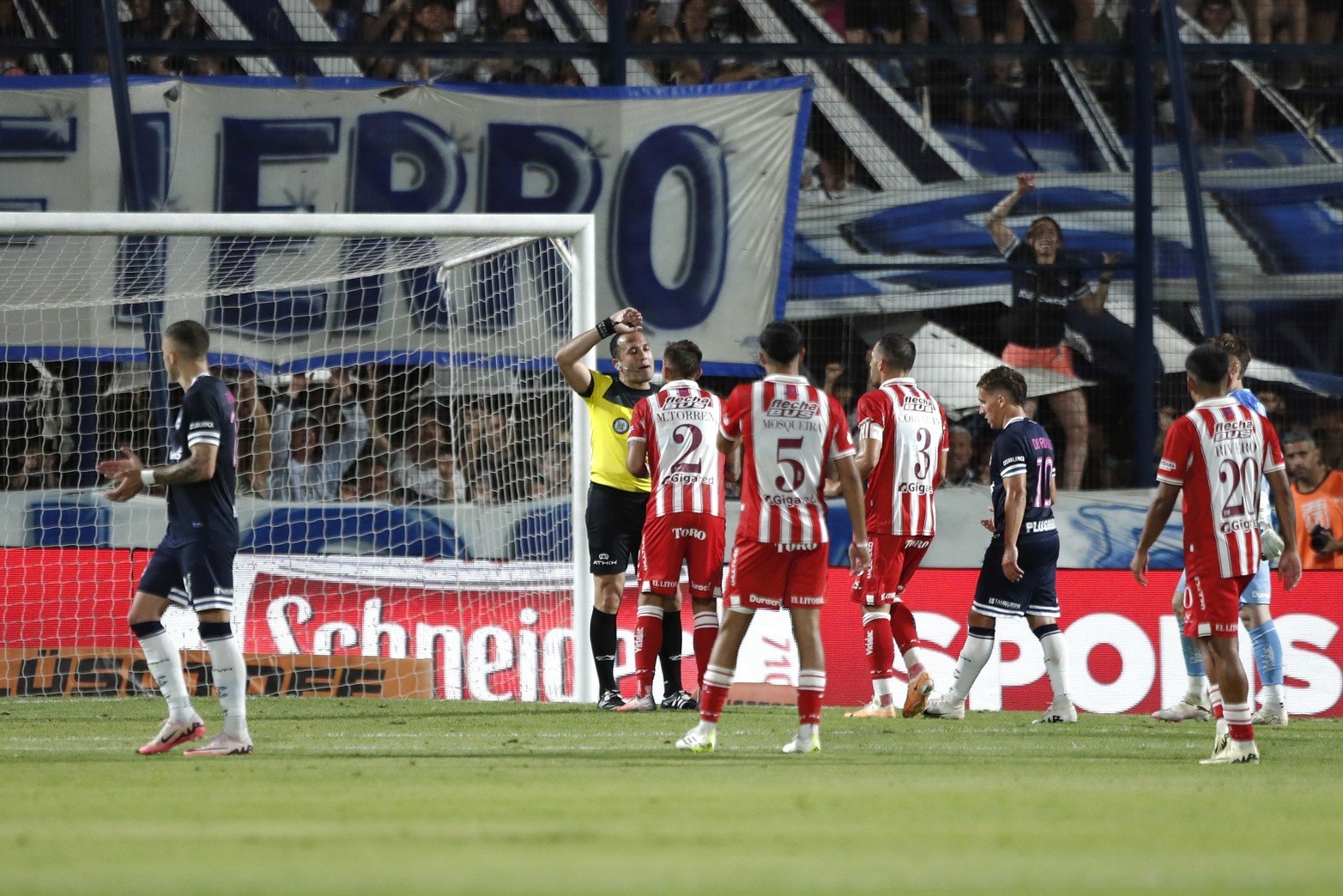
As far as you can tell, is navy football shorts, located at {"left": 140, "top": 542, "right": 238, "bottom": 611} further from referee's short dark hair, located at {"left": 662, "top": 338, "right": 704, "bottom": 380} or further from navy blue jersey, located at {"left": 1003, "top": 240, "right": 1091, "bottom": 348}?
navy blue jersey, located at {"left": 1003, "top": 240, "right": 1091, "bottom": 348}

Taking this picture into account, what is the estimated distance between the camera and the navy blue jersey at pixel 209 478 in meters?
7.67

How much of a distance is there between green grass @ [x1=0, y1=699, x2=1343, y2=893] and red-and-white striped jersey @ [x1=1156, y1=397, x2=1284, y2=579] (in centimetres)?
91

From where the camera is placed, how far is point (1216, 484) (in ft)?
25.6

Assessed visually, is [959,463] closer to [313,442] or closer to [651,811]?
[313,442]

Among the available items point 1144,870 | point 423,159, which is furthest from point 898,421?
point 423,159

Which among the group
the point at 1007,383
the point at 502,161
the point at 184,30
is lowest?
the point at 1007,383

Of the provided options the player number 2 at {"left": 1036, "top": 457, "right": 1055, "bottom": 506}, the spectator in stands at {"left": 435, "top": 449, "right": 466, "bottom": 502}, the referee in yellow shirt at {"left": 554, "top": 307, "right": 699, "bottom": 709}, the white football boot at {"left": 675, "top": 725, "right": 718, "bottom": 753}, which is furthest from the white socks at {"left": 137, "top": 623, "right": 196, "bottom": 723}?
the spectator in stands at {"left": 435, "top": 449, "right": 466, "bottom": 502}

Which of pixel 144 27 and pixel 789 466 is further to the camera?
pixel 144 27

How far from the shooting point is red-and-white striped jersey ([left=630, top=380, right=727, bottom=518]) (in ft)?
32.5

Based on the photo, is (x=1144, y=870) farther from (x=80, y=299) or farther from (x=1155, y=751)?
(x=80, y=299)

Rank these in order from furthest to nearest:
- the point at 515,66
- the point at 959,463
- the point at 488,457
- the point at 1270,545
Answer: the point at 515,66, the point at 959,463, the point at 488,457, the point at 1270,545

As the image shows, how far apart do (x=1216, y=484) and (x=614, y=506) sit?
12.6 ft

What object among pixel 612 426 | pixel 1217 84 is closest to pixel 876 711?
pixel 612 426

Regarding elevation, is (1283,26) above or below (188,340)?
above
